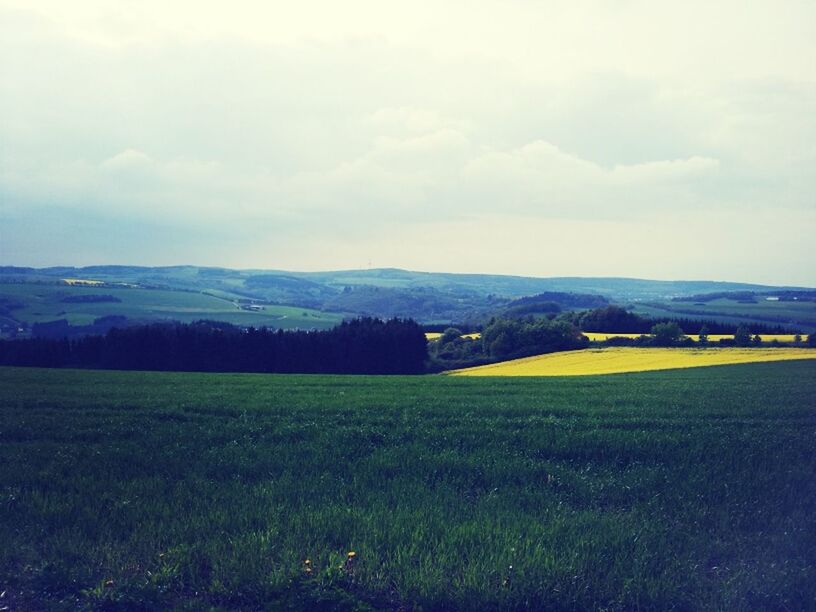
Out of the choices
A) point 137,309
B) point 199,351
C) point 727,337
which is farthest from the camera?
point 137,309

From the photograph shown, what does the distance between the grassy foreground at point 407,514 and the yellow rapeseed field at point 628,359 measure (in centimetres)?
3153

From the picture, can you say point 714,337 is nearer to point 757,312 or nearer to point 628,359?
point 757,312

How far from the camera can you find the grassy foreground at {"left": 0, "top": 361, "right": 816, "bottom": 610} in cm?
537

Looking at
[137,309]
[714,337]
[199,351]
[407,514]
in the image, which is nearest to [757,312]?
[714,337]

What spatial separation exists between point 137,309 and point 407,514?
130425mm

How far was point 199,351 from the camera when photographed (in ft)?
190

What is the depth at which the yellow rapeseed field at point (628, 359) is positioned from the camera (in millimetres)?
44406

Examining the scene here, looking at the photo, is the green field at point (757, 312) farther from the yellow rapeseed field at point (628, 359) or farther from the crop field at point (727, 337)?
the yellow rapeseed field at point (628, 359)

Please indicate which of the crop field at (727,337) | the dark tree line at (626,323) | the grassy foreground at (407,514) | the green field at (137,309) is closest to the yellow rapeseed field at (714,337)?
the crop field at (727,337)

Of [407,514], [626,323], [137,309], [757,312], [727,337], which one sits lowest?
[137,309]

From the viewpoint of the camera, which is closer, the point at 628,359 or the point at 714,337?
the point at 628,359

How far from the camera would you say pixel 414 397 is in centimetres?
1792

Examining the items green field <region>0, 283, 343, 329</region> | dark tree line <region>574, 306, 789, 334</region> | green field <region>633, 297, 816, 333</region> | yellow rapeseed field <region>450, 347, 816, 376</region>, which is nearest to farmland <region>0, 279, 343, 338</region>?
green field <region>0, 283, 343, 329</region>

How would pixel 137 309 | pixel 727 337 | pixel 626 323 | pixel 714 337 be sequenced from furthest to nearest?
1. pixel 137 309
2. pixel 626 323
3. pixel 714 337
4. pixel 727 337
